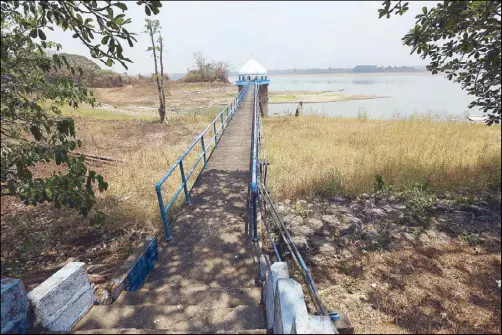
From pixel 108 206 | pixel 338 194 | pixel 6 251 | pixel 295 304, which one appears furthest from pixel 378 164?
pixel 6 251

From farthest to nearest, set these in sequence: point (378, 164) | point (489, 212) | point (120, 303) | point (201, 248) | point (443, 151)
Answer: point (443, 151) → point (378, 164) → point (489, 212) → point (201, 248) → point (120, 303)

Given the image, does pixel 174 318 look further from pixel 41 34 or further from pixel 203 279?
pixel 41 34

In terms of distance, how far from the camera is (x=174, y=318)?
279cm

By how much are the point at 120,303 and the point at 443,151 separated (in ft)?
31.4

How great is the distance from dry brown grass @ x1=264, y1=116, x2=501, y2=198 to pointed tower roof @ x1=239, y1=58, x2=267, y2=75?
27519mm

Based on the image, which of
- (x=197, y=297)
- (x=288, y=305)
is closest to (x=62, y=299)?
(x=197, y=297)

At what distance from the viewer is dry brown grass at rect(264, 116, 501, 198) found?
6422 millimetres

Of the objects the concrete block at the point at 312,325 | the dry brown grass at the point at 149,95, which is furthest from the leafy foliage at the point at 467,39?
the dry brown grass at the point at 149,95

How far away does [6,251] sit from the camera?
4375mm

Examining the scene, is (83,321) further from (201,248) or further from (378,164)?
(378,164)

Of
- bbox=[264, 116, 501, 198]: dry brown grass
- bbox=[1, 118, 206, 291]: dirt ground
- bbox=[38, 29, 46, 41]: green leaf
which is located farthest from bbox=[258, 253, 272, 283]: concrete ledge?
bbox=[38, 29, 46, 41]: green leaf

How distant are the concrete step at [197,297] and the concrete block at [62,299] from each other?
0.40m

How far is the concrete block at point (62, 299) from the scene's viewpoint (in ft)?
7.45

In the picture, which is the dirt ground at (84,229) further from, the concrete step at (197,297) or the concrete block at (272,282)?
the concrete block at (272,282)
